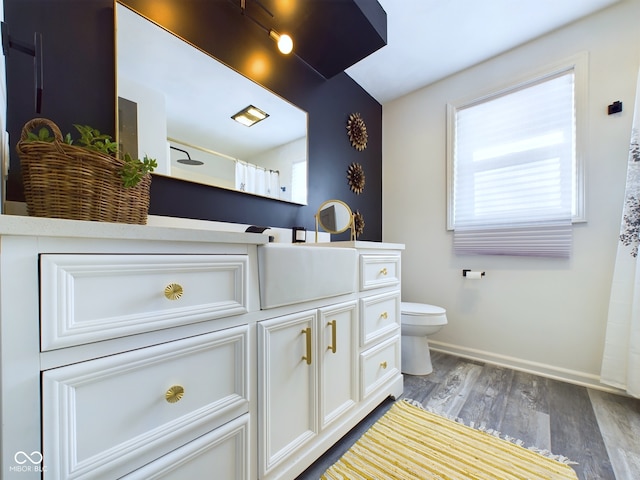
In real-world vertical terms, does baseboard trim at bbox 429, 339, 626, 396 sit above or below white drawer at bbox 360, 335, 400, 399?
below

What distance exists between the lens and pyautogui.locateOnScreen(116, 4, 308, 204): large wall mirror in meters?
1.03

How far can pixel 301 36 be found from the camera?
1564 mm

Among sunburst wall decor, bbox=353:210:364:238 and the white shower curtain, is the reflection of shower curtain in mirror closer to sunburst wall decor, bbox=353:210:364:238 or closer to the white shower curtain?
sunburst wall decor, bbox=353:210:364:238

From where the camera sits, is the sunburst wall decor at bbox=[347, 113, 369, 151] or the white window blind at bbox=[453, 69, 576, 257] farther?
the sunburst wall decor at bbox=[347, 113, 369, 151]

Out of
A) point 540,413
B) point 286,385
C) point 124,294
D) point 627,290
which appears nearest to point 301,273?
point 286,385

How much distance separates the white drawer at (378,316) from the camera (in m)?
1.23

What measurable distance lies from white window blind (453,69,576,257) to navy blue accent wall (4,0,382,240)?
87 centimetres

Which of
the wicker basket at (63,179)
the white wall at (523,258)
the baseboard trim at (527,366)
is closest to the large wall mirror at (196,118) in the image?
the wicker basket at (63,179)

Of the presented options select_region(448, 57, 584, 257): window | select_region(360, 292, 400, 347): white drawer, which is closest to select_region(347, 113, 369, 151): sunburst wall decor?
select_region(448, 57, 584, 257): window

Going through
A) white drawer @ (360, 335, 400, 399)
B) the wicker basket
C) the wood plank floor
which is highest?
the wicker basket

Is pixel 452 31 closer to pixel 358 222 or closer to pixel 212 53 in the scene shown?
pixel 358 222

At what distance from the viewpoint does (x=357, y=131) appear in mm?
2236

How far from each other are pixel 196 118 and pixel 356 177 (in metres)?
1.35

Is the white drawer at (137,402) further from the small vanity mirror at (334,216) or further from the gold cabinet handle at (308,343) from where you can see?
the small vanity mirror at (334,216)
